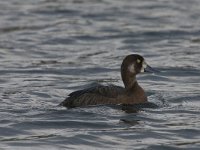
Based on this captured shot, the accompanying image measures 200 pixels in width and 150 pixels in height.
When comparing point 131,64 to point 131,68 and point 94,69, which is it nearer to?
point 131,68

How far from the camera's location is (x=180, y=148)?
13.1 meters

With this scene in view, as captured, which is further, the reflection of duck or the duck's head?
Answer: the duck's head

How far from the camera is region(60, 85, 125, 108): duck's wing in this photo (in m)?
15.6

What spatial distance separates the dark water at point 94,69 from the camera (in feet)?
45.6

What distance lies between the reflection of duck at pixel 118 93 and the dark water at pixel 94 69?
0.18m

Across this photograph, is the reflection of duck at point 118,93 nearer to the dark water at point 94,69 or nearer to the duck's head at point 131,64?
the duck's head at point 131,64

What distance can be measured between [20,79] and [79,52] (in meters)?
3.75

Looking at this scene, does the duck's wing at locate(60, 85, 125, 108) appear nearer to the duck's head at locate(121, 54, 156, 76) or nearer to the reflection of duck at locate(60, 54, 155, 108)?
the reflection of duck at locate(60, 54, 155, 108)

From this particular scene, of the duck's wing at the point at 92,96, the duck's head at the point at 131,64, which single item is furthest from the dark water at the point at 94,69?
the duck's head at the point at 131,64

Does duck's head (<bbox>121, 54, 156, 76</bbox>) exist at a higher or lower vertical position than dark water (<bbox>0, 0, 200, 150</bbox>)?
higher

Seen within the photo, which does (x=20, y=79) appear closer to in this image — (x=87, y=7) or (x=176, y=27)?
(x=176, y=27)

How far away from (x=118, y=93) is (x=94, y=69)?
434cm

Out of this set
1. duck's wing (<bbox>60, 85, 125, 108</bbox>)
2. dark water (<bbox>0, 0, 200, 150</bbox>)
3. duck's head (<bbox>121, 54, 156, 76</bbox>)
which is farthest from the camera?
duck's head (<bbox>121, 54, 156, 76</bbox>)

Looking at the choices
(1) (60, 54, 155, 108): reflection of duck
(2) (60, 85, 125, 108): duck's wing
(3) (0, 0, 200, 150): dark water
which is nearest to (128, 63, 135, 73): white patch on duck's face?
(1) (60, 54, 155, 108): reflection of duck
